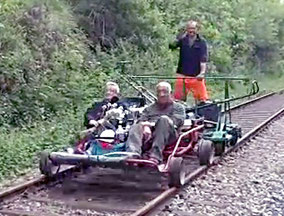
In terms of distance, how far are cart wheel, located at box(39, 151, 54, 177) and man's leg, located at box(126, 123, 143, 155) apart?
91 cm

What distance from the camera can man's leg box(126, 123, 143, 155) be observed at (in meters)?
7.67

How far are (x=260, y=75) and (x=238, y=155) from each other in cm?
2111

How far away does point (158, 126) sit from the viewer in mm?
7902

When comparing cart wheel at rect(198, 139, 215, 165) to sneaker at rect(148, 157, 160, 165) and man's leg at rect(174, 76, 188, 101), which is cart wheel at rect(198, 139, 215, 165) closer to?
sneaker at rect(148, 157, 160, 165)

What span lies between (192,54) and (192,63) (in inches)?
6.2

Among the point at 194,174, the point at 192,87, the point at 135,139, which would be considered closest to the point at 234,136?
the point at 192,87

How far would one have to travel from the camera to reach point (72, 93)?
495 inches

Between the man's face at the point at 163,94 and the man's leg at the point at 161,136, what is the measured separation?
500 mm

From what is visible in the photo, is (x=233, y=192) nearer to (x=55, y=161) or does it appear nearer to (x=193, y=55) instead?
(x=55, y=161)

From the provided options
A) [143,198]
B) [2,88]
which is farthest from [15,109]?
[143,198]

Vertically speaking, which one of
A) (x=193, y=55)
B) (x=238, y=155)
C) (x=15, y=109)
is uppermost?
(x=193, y=55)

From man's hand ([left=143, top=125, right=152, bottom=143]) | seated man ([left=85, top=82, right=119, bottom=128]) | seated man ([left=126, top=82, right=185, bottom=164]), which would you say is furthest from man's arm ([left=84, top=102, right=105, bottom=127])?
man's hand ([left=143, top=125, right=152, bottom=143])

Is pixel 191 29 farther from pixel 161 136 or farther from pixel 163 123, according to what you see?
pixel 161 136

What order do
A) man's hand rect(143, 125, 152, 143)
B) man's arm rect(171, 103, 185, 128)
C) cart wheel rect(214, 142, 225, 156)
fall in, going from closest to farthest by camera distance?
1. man's hand rect(143, 125, 152, 143)
2. man's arm rect(171, 103, 185, 128)
3. cart wheel rect(214, 142, 225, 156)
